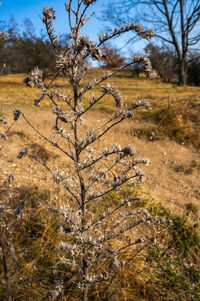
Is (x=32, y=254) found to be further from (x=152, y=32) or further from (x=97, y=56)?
(x=152, y=32)

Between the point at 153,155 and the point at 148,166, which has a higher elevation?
the point at 153,155

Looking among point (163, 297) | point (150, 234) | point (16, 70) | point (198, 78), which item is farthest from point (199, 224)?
point (16, 70)

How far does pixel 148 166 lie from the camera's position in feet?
14.9

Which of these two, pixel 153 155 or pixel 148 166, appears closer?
pixel 148 166

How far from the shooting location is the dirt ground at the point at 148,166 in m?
3.68

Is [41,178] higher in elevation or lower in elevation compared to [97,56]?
lower

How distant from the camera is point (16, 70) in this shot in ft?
107

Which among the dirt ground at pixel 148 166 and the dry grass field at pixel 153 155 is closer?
the dry grass field at pixel 153 155

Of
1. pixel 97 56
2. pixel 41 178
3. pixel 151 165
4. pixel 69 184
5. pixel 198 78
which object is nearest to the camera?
pixel 97 56

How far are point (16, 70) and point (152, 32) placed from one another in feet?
119

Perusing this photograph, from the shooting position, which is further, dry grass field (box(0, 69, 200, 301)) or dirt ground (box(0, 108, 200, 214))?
dirt ground (box(0, 108, 200, 214))

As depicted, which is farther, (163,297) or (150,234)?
(150,234)

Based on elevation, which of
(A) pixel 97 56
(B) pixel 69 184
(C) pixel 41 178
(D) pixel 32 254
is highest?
(A) pixel 97 56

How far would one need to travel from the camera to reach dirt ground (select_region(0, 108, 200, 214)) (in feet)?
12.1
